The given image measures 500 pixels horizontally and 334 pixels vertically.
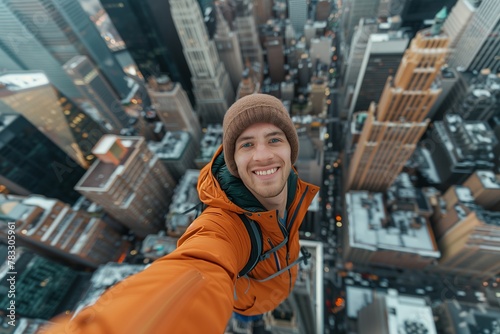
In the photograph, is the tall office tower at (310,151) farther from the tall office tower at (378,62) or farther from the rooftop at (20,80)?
the rooftop at (20,80)

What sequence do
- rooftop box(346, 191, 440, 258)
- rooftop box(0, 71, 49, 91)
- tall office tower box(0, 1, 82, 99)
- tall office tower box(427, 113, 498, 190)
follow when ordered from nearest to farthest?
rooftop box(0, 71, 49, 91), rooftop box(346, 191, 440, 258), tall office tower box(427, 113, 498, 190), tall office tower box(0, 1, 82, 99)

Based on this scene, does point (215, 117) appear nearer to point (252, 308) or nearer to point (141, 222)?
point (141, 222)

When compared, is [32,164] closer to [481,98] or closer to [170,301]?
[170,301]

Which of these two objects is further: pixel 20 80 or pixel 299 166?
pixel 299 166

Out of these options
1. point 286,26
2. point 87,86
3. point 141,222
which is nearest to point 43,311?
point 141,222

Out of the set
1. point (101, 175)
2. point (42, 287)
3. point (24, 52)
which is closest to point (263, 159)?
point (101, 175)

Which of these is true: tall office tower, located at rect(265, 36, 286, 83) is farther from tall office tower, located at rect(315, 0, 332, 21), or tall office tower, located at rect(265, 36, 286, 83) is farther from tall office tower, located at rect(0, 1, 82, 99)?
tall office tower, located at rect(0, 1, 82, 99)

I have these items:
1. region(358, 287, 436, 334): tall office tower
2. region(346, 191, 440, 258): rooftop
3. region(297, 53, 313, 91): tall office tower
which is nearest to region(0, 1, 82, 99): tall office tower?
region(297, 53, 313, 91): tall office tower
